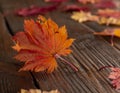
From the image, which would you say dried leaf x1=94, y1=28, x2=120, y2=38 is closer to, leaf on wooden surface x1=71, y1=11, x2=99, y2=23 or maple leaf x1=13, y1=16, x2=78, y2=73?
leaf on wooden surface x1=71, y1=11, x2=99, y2=23

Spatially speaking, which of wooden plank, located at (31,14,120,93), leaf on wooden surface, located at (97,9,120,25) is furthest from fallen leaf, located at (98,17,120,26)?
wooden plank, located at (31,14,120,93)

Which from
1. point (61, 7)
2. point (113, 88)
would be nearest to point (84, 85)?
point (113, 88)

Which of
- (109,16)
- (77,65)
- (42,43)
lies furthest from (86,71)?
(109,16)

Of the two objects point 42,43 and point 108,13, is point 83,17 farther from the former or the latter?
point 42,43

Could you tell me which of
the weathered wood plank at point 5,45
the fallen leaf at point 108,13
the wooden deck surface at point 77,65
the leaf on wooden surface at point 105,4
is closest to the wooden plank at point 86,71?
the wooden deck surface at point 77,65

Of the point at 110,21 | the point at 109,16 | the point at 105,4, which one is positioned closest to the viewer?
the point at 110,21

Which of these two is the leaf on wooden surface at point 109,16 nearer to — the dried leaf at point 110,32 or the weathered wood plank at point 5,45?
the dried leaf at point 110,32

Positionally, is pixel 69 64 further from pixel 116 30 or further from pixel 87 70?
pixel 116 30
